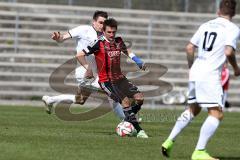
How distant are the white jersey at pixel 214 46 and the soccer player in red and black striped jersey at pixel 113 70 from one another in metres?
3.38

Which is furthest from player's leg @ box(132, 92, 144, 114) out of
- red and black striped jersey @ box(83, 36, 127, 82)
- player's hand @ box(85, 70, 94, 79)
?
player's hand @ box(85, 70, 94, 79)

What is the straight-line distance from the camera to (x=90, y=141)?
11.7 m

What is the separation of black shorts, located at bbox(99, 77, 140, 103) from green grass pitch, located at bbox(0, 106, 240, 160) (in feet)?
2.23

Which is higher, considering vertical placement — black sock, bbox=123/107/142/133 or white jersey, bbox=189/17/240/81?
white jersey, bbox=189/17/240/81

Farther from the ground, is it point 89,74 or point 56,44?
point 89,74

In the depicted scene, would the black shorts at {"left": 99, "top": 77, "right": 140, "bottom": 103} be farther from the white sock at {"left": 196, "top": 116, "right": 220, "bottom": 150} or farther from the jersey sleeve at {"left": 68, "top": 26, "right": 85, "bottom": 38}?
the white sock at {"left": 196, "top": 116, "right": 220, "bottom": 150}

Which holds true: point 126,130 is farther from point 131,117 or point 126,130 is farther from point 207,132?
point 207,132

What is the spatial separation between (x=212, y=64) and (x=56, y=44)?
1730 cm

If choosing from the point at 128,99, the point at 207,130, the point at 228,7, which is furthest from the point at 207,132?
the point at 128,99

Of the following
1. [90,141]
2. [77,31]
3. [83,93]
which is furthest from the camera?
[83,93]

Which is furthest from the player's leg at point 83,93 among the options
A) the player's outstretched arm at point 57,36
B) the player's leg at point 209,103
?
the player's leg at point 209,103

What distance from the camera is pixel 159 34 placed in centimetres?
2752

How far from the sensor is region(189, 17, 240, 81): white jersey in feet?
31.3

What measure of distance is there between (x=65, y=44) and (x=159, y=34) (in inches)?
136
